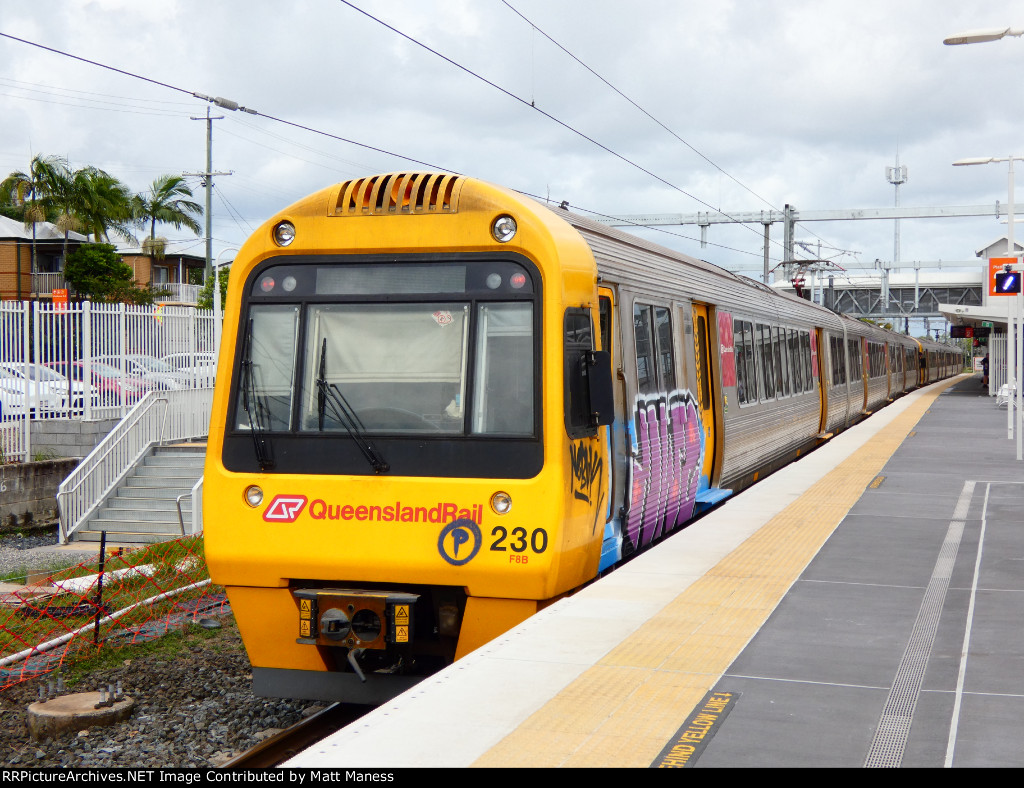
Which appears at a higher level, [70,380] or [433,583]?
[70,380]

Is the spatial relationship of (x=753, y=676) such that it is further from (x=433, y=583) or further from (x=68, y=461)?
(x=68, y=461)

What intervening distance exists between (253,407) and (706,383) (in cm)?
536

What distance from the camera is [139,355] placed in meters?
19.4

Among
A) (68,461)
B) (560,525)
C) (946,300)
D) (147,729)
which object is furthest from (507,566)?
(946,300)

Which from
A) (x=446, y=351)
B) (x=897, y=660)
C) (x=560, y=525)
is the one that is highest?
(x=446, y=351)

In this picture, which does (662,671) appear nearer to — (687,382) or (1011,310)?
(687,382)

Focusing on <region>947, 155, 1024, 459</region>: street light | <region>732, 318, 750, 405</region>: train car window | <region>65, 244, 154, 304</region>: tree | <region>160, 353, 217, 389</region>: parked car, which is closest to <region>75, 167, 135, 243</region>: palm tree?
<region>65, 244, 154, 304</region>: tree

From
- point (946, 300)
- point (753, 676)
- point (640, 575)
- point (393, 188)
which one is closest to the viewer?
point (753, 676)

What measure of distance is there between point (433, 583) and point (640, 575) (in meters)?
1.72

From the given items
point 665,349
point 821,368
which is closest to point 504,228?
point 665,349

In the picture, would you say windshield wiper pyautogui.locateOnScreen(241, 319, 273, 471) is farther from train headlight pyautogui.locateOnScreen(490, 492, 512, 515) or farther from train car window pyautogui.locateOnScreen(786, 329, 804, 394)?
train car window pyautogui.locateOnScreen(786, 329, 804, 394)

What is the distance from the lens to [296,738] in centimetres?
662

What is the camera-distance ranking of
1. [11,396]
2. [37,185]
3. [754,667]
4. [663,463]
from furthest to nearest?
[37,185] < [11,396] < [663,463] < [754,667]

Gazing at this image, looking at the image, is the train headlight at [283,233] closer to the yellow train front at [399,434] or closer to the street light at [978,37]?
the yellow train front at [399,434]
